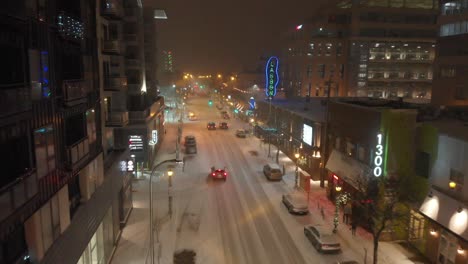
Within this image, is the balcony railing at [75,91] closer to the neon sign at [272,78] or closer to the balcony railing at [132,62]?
the balcony railing at [132,62]

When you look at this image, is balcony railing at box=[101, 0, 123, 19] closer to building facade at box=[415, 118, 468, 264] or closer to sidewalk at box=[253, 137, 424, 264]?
sidewalk at box=[253, 137, 424, 264]

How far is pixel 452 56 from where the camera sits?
1671 inches

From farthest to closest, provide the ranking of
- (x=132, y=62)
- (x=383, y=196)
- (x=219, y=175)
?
1. (x=132, y=62)
2. (x=219, y=175)
3. (x=383, y=196)

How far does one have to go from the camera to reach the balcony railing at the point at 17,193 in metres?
9.51

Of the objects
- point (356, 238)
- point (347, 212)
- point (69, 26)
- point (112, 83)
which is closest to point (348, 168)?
point (347, 212)

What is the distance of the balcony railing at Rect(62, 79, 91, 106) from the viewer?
14.8 m

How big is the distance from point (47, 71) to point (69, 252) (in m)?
6.66

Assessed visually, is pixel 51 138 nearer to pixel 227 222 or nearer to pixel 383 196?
pixel 227 222

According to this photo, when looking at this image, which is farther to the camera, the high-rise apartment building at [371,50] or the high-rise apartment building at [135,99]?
the high-rise apartment building at [371,50]

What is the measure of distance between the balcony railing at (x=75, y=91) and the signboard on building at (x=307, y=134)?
2543 centimetres

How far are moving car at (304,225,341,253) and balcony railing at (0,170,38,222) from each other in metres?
16.3

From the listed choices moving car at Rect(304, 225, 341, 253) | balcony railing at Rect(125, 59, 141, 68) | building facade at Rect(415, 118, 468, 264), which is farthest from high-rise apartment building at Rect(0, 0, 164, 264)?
balcony railing at Rect(125, 59, 141, 68)

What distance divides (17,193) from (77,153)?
6.18 meters

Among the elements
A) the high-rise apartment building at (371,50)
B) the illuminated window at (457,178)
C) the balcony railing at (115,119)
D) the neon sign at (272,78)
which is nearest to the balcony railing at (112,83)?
the balcony railing at (115,119)
